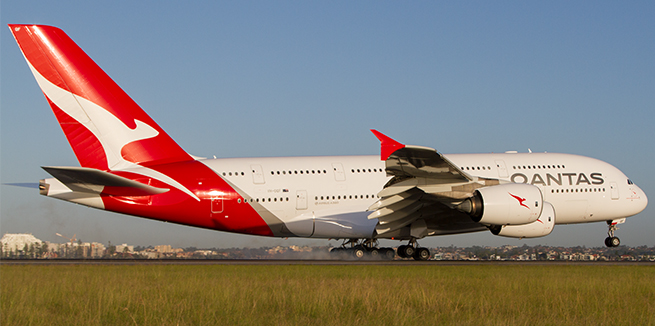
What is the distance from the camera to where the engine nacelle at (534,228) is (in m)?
23.7

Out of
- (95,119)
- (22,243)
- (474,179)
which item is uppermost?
(95,119)

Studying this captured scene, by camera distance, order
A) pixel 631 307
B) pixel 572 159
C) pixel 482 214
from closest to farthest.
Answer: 1. pixel 631 307
2. pixel 482 214
3. pixel 572 159

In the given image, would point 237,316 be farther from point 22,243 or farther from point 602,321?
point 22,243

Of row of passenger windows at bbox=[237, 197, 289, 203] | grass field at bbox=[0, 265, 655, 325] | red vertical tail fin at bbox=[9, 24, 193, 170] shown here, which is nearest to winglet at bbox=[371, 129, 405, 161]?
grass field at bbox=[0, 265, 655, 325]

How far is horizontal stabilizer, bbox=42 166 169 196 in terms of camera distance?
2020 cm

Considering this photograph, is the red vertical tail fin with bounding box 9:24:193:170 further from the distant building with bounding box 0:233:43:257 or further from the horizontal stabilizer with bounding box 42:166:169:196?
the distant building with bounding box 0:233:43:257

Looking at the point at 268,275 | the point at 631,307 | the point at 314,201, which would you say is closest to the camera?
the point at 631,307

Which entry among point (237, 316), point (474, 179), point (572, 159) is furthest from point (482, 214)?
point (237, 316)

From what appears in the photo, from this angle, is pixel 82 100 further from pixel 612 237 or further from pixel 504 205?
pixel 612 237

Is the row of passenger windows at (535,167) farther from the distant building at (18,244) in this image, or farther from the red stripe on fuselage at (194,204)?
the distant building at (18,244)

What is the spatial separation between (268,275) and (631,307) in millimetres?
9100

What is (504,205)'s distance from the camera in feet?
70.2

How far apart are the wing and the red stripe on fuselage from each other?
209 inches

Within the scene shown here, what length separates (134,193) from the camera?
75.8 ft
